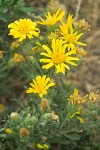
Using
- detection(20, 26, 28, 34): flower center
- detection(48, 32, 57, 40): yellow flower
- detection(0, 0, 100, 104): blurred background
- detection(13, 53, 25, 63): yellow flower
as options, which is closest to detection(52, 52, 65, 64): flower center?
detection(48, 32, 57, 40): yellow flower

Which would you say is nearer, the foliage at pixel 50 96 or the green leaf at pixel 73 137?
the foliage at pixel 50 96

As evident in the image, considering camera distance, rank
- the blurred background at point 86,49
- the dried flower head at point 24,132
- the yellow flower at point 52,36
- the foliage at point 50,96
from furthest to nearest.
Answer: the blurred background at point 86,49, the yellow flower at point 52,36, the foliage at point 50,96, the dried flower head at point 24,132

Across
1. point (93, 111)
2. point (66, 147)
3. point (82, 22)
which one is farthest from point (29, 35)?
point (66, 147)

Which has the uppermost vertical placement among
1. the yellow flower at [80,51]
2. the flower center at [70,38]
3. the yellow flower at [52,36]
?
the yellow flower at [52,36]

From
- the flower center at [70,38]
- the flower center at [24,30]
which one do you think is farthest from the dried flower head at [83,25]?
the flower center at [24,30]

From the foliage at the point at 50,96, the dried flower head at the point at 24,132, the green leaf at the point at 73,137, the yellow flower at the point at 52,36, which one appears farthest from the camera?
the green leaf at the point at 73,137

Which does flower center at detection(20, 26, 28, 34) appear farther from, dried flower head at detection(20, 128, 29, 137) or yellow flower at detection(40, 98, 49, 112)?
dried flower head at detection(20, 128, 29, 137)

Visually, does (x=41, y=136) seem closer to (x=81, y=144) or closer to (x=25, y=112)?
(x=25, y=112)

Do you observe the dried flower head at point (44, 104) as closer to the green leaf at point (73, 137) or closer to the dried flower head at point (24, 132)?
the dried flower head at point (24, 132)

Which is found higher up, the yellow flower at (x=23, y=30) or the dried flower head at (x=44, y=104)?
the yellow flower at (x=23, y=30)
